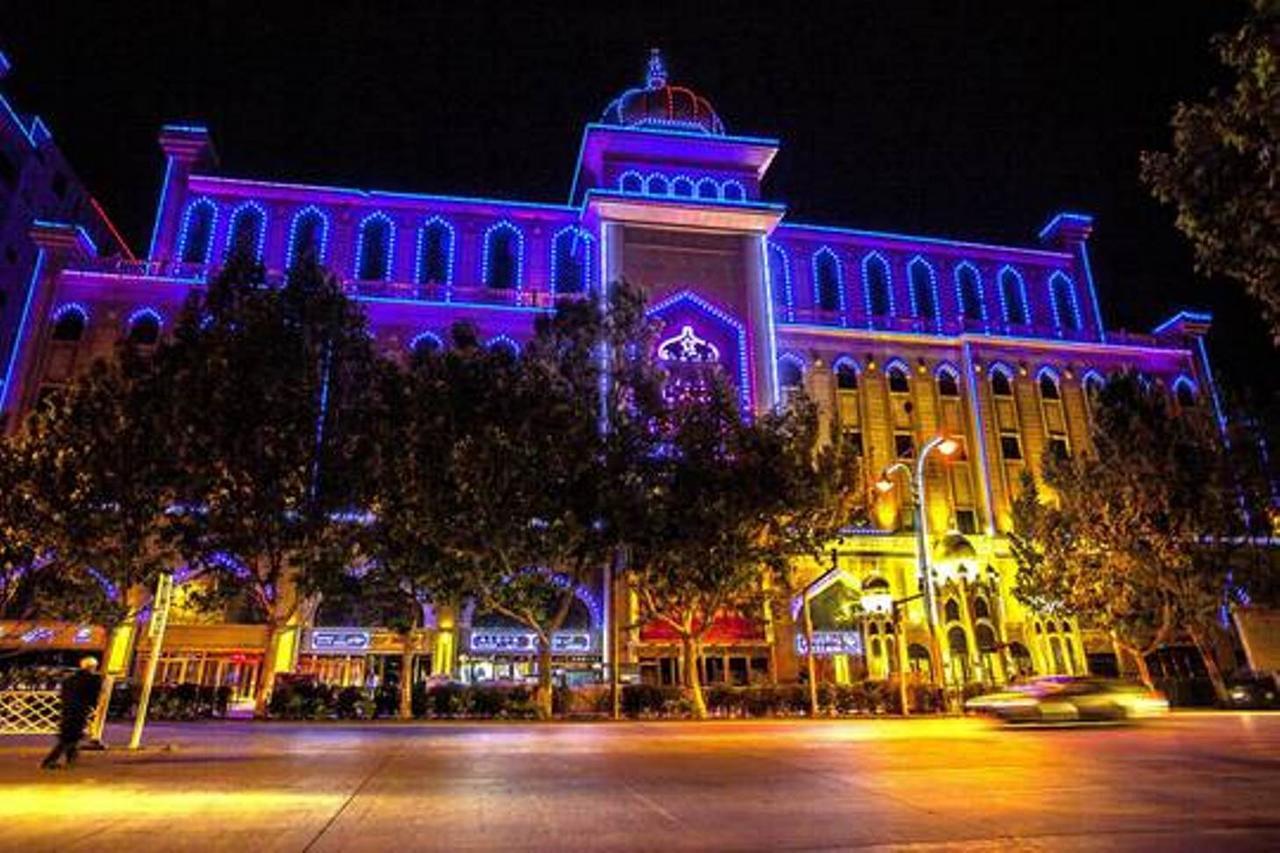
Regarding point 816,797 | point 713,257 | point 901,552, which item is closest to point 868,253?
point 713,257

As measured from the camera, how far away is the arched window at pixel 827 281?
4572 centimetres

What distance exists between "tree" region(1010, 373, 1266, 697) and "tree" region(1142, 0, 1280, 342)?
23944 millimetres

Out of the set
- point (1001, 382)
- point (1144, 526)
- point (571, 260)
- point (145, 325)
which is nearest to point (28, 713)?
point (145, 325)

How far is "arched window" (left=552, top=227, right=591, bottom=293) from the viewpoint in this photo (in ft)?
143

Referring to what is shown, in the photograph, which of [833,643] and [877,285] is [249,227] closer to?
[877,285]

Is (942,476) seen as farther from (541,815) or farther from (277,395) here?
(541,815)

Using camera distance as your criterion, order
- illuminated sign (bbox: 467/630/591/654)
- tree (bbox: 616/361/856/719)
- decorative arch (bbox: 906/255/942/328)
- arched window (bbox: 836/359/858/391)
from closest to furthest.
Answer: tree (bbox: 616/361/856/719), illuminated sign (bbox: 467/630/591/654), arched window (bbox: 836/359/858/391), decorative arch (bbox: 906/255/942/328)

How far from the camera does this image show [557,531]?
26.3 m

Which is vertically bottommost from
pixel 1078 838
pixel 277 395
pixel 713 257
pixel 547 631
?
pixel 1078 838

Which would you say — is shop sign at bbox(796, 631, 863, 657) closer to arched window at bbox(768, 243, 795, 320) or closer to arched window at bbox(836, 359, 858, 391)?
arched window at bbox(836, 359, 858, 391)

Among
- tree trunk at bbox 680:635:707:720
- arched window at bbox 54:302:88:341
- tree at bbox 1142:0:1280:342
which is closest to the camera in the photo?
tree at bbox 1142:0:1280:342

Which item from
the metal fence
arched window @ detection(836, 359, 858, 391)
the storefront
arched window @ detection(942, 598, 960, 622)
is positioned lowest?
the metal fence

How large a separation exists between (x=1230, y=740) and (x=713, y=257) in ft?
105

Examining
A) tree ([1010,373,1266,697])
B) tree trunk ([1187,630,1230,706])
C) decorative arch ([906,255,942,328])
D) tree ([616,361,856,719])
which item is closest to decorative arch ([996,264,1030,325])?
decorative arch ([906,255,942,328])
